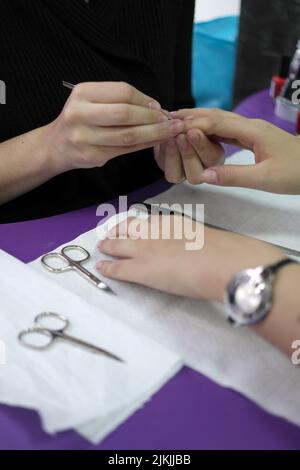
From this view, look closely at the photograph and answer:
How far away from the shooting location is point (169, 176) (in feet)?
2.54

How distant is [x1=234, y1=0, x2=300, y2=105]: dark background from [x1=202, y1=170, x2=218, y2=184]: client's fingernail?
36.3 inches

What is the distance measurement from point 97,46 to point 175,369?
1.77 feet

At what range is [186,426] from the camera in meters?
0.44

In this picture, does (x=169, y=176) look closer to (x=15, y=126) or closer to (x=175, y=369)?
(x=15, y=126)

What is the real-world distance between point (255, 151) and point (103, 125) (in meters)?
0.24

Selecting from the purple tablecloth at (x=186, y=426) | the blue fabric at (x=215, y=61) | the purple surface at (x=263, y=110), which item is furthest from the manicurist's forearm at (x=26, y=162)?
the blue fabric at (x=215, y=61)

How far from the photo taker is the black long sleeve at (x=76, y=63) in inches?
29.7

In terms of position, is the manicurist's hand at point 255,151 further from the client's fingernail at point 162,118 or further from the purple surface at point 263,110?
the purple surface at point 263,110

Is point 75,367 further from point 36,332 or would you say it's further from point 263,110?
point 263,110

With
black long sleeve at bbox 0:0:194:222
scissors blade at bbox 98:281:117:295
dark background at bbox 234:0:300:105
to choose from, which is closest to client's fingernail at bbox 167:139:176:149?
black long sleeve at bbox 0:0:194:222

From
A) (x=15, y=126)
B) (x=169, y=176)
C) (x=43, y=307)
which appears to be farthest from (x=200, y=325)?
(x=15, y=126)

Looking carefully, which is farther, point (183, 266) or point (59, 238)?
point (59, 238)

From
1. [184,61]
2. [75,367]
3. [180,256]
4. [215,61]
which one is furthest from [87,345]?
[215,61]

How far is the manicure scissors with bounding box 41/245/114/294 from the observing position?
574mm
